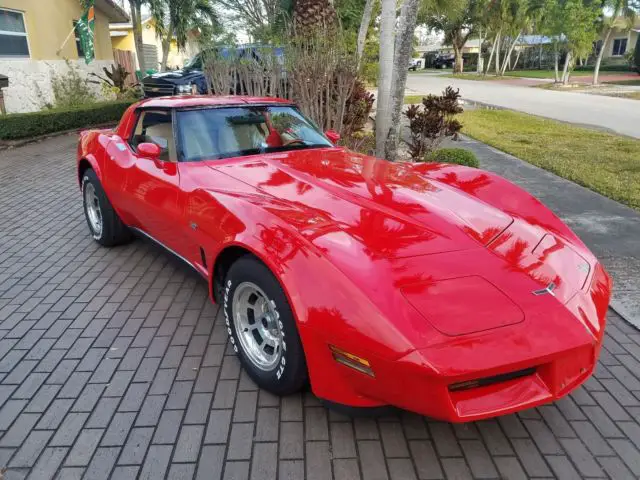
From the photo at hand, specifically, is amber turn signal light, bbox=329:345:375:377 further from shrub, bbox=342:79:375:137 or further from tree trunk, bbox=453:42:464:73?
tree trunk, bbox=453:42:464:73

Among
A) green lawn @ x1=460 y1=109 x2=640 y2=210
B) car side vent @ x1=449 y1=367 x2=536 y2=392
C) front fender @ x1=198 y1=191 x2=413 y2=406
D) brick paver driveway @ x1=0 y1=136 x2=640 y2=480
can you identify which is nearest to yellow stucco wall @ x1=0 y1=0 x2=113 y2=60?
green lawn @ x1=460 y1=109 x2=640 y2=210

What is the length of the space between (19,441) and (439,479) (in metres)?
2.02

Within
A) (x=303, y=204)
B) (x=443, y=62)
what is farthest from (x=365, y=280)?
(x=443, y=62)

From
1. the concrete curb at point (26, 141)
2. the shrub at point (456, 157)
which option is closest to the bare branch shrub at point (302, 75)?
the shrub at point (456, 157)

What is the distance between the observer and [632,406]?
2.64 meters

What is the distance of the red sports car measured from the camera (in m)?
2.02

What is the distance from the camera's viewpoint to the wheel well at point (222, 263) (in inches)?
110

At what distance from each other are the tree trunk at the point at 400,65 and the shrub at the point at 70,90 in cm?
1096

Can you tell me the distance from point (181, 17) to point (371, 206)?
1966 cm

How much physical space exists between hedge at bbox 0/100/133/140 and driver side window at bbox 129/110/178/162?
30.4 feet

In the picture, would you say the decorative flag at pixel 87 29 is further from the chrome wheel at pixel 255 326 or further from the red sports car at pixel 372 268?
the chrome wheel at pixel 255 326

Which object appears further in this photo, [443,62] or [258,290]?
[443,62]

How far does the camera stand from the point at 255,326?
2.81 metres

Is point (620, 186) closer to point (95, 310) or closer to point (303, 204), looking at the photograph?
point (303, 204)
